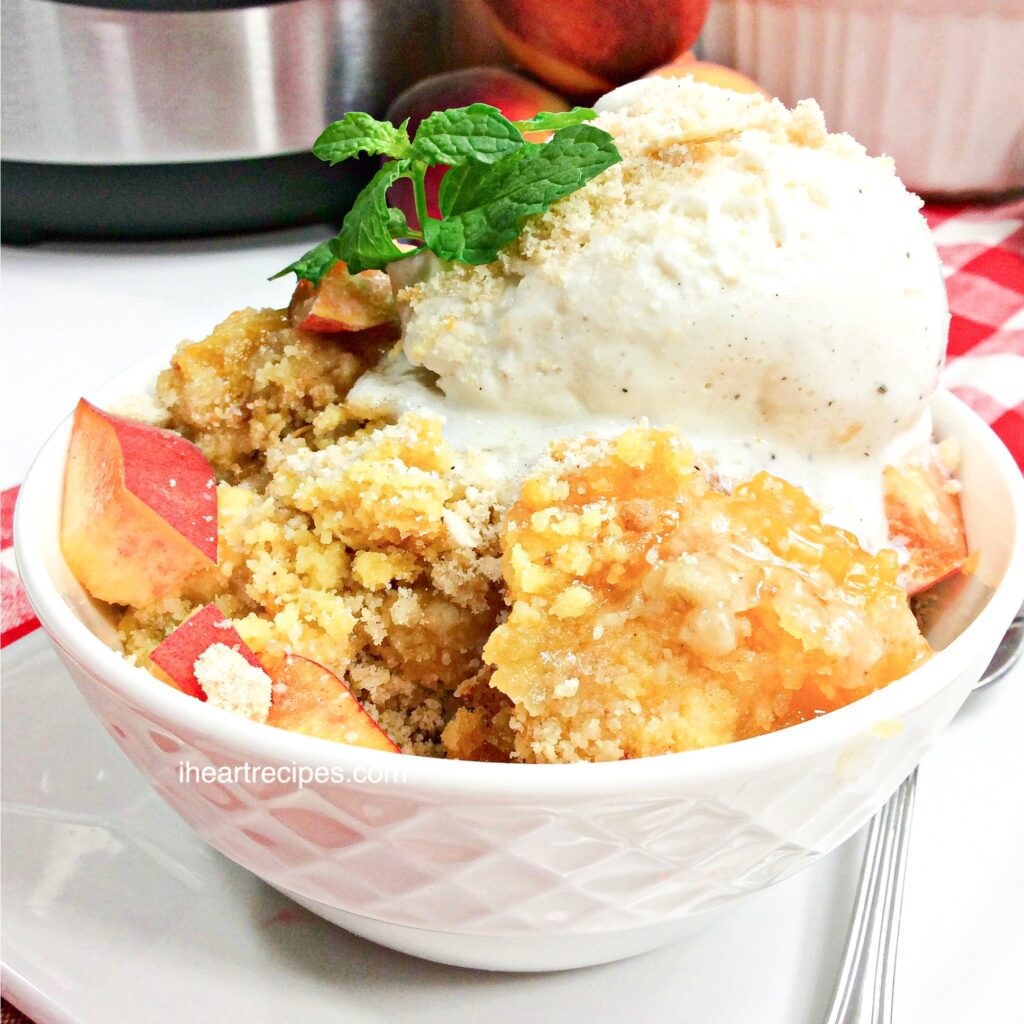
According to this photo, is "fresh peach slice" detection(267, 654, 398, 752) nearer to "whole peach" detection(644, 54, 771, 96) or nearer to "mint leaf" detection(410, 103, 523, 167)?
"mint leaf" detection(410, 103, 523, 167)

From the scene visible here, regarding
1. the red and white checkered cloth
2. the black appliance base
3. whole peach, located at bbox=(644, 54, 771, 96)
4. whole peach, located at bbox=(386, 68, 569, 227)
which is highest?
whole peach, located at bbox=(644, 54, 771, 96)

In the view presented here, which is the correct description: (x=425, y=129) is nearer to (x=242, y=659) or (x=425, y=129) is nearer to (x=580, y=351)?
(x=580, y=351)

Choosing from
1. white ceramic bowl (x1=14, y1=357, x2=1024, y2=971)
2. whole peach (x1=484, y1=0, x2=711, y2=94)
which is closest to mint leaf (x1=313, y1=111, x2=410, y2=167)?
white ceramic bowl (x1=14, y1=357, x2=1024, y2=971)

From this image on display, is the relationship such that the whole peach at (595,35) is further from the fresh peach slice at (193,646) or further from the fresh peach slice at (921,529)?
the fresh peach slice at (193,646)

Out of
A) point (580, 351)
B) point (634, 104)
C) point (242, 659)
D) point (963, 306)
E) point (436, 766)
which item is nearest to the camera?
point (436, 766)

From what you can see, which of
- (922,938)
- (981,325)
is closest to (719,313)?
(922,938)

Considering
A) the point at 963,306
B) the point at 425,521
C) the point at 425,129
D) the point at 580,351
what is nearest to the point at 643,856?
the point at 425,521
